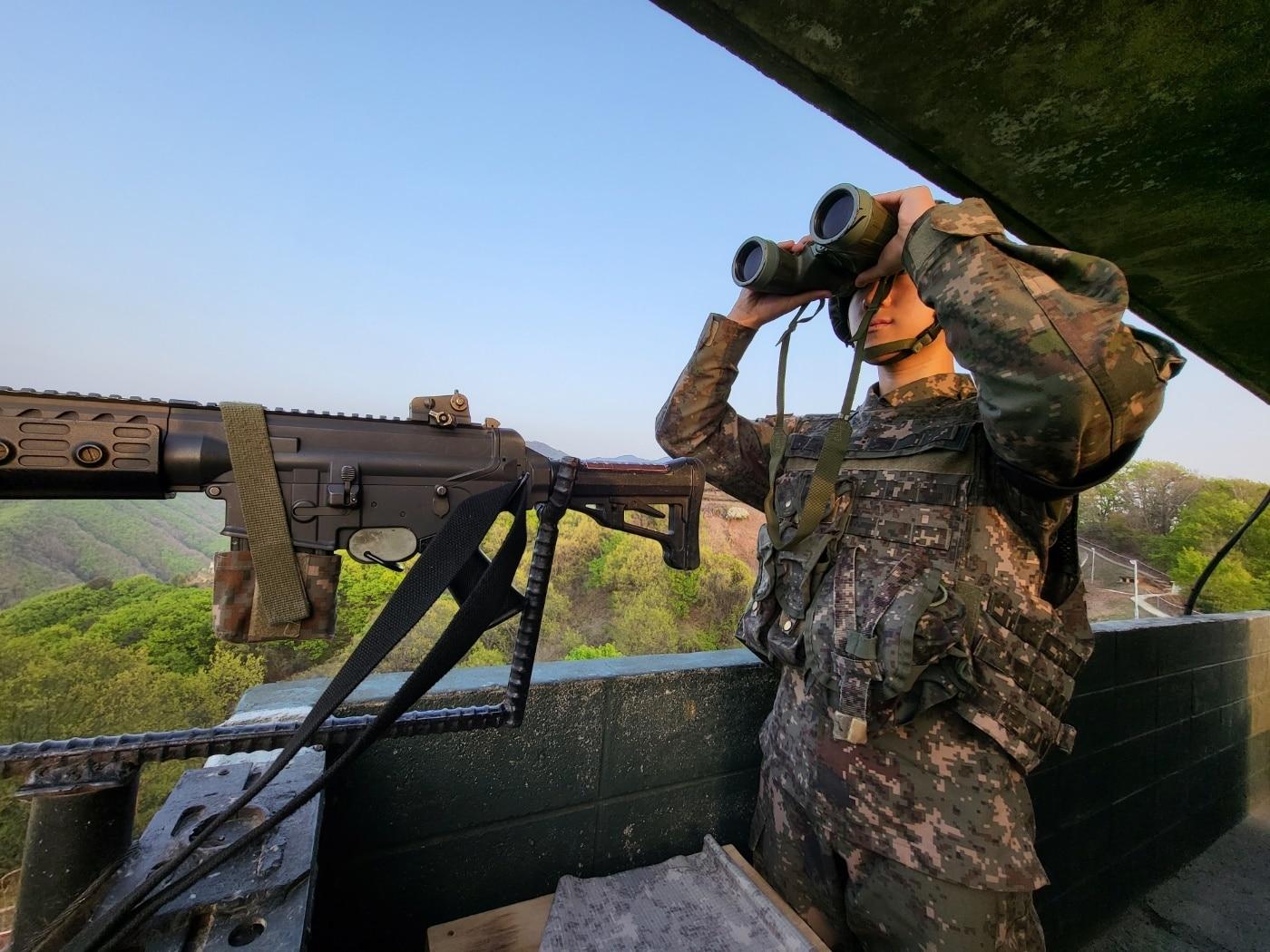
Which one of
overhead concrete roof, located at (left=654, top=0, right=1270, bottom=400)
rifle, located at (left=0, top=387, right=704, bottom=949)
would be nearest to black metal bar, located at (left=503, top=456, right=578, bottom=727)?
rifle, located at (left=0, top=387, right=704, bottom=949)

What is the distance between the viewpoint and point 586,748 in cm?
144

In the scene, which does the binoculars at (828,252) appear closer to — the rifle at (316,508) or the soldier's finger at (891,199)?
the soldier's finger at (891,199)

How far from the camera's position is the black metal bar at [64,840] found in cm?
62

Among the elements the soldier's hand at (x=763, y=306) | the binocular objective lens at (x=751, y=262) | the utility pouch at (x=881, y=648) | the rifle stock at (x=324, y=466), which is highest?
the binocular objective lens at (x=751, y=262)

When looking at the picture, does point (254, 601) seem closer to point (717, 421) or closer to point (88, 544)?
point (717, 421)

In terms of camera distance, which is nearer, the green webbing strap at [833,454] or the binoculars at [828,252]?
the binoculars at [828,252]

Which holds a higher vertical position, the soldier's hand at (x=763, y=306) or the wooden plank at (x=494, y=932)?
the soldier's hand at (x=763, y=306)

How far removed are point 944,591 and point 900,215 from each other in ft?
2.72

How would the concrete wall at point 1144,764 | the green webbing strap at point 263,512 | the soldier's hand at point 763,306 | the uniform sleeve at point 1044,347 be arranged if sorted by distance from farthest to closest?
the concrete wall at point 1144,764, the soldier's hand at point 763,306, the uniform sleeve at point 1044,347, the green webbing strap at point 263,512

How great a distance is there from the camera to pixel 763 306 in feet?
5.47

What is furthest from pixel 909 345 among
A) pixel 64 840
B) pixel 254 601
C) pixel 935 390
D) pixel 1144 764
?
pixel 1144 764

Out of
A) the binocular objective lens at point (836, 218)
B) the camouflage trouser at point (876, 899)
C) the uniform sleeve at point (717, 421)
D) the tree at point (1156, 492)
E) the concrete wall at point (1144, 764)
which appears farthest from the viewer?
the tree at point (1156, 492)

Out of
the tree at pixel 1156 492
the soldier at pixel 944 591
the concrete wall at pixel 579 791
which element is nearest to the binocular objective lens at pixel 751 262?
the soldier at pixel 944 591

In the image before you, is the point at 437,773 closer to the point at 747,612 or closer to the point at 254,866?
the point at 254,866
